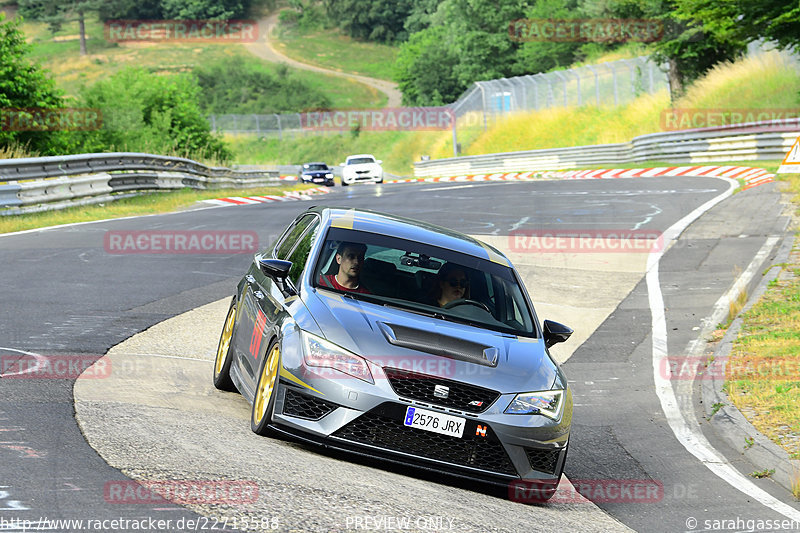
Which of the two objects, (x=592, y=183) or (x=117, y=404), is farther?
(x=592, y=183)

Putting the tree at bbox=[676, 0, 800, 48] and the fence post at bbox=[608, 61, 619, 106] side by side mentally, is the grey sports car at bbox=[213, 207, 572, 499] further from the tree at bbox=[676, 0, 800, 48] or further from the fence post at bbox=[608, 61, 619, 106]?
the fence post at bbox=[608, 61, 619, 106]

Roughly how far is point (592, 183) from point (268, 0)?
126176 mm

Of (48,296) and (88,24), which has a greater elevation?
(88,24)

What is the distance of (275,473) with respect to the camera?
580cm

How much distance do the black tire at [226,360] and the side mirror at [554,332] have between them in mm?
2514

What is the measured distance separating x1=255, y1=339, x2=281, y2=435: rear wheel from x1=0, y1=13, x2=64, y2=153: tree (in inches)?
816

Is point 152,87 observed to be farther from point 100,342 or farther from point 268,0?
point 268,0

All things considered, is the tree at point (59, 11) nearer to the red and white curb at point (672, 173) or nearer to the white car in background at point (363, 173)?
the white car in background at point (363, 173)

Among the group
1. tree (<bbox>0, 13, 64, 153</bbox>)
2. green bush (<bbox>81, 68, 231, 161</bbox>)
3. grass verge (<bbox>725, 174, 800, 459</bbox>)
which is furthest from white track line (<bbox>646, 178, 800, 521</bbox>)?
green bush (<bbox>81, 68, 231, 161</bbox>)

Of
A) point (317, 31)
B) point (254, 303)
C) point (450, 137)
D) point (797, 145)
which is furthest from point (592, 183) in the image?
point (317, 31)

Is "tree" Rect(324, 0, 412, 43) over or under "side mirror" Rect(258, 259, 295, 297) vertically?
over

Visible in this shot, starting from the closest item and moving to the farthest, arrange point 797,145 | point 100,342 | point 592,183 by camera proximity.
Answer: point 100,342 < point 797,145 < point 592,183

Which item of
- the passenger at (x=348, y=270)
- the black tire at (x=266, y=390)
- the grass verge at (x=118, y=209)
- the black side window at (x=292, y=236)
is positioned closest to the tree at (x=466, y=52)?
the grass verge at (x=118, y=209)

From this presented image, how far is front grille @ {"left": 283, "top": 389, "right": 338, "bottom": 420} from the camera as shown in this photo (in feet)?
21.0
